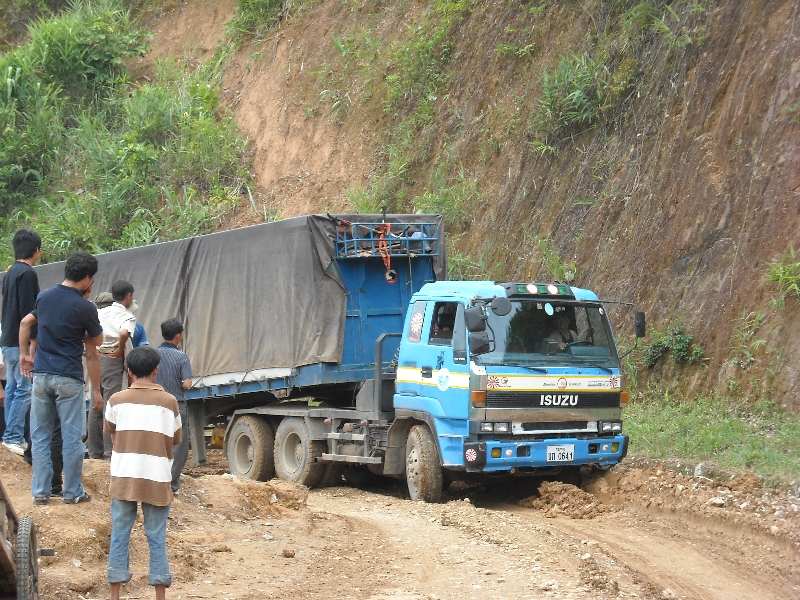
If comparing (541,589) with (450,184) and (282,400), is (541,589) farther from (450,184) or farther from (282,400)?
(450,184)

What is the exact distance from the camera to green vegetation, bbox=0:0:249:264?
82.2 ft

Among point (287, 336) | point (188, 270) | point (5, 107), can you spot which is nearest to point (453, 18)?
point (188, 270)

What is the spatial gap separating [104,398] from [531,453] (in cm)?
462

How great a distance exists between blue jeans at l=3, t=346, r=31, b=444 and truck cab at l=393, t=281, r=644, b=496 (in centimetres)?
401

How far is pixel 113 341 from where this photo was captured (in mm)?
10008

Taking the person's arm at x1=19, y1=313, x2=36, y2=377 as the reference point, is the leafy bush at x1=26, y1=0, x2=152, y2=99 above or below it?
above

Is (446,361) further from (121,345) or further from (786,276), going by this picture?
(786,276)

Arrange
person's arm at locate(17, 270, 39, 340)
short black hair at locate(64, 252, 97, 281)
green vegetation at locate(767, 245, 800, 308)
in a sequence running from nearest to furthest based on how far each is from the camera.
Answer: short black hair at locate(64, 252, 97, 281) → person's arm at locate(17, 270, 39, 340) → green vegetation at locate(767, 245, 800, 308)

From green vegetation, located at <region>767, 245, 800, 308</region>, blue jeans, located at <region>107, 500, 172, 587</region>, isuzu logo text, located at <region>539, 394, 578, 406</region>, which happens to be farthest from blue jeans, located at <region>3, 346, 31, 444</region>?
green vegetation, located at <region>767, 245, 800, 308</region>

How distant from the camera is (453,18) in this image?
2197 centimetres

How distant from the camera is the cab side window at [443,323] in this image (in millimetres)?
10703

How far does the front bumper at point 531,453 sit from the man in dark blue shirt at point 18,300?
14.3 ft

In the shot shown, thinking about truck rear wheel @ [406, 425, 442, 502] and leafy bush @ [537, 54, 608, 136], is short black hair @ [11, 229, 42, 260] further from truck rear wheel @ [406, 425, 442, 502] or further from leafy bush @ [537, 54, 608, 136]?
leafy bush @ [537, 54, 608, 136]

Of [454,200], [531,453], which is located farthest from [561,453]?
[454,200]
